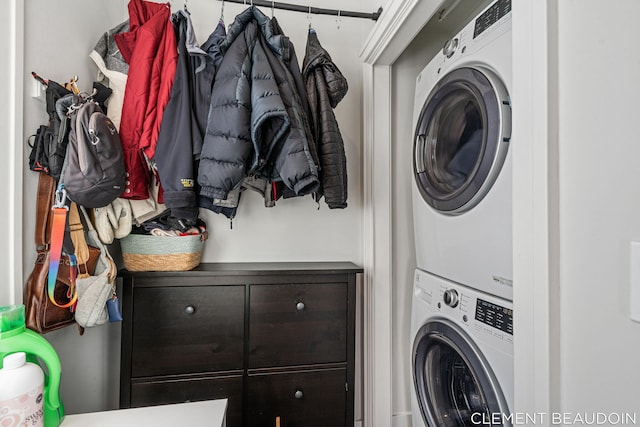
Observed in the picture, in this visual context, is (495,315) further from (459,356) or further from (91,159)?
(91,159)

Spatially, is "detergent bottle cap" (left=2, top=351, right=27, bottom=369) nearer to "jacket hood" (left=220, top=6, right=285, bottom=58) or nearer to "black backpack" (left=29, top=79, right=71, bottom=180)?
"black backpack" (left=29, top=79, right=71, bottom=180)

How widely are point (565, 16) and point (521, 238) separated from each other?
401 millimetres

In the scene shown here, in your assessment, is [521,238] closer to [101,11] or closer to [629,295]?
[629,295]

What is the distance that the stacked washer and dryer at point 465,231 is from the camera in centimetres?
85

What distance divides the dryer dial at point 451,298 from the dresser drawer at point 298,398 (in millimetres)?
600

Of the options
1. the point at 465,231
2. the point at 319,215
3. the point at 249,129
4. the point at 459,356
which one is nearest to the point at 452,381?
the point at 459,356

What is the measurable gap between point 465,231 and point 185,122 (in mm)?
1104

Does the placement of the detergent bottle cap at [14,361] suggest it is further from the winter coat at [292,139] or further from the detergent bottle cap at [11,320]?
the winter coat at [292,139]

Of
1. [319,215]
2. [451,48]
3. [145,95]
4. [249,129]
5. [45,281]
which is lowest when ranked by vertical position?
[45,281]

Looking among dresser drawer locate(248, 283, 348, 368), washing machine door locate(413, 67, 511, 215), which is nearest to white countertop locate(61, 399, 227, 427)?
dresser drawer locate(248, 283, 348, 368)

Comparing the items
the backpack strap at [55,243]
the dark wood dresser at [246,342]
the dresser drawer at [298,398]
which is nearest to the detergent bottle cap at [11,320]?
the backpack strap at [55,243]

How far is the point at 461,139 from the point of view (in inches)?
42.5

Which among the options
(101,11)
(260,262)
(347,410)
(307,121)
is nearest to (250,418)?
(347,410)

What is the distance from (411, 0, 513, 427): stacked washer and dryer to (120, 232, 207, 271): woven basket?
1.02m
